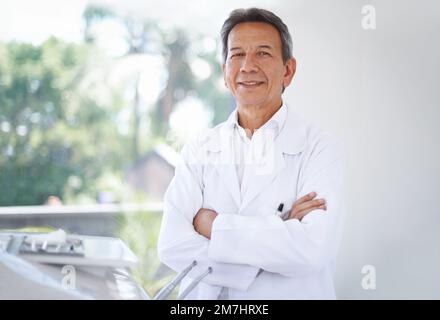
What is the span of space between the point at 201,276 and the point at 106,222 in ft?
3.20

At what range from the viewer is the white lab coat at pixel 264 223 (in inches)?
61.7

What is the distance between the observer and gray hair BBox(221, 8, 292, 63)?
5.69ft

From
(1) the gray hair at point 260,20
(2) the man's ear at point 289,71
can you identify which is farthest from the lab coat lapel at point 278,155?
(1) the gray hair at point 260,20

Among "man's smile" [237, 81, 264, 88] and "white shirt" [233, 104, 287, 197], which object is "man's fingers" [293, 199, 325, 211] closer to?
"white shirt" [233, 104, 287, 197]

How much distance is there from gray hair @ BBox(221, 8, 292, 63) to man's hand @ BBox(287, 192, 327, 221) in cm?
44

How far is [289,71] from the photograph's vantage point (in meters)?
1.79

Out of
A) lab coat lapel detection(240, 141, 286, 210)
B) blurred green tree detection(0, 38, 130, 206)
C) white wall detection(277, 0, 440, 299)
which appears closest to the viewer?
lab coat lapel detection(240, 141, 286, 210)

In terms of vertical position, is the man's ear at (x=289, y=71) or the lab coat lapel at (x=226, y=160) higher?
the man's ear at (x=289, y=71)

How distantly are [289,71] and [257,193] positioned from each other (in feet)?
Answer: 1.31

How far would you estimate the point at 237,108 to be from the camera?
178 centimetres

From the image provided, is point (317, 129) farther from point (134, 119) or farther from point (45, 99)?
point (134, 119)

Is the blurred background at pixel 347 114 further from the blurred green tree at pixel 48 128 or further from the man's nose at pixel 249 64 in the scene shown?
the man's nose at pixel 249 64

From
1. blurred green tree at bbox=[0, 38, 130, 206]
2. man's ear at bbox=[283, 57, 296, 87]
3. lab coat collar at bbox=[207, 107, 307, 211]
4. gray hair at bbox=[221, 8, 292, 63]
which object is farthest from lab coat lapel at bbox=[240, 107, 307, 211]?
blurred green tree at bbox=[0, 38, 130, 206]

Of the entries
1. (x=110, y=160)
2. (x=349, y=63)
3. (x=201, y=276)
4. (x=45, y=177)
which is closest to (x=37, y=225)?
(x=201, y=276)
